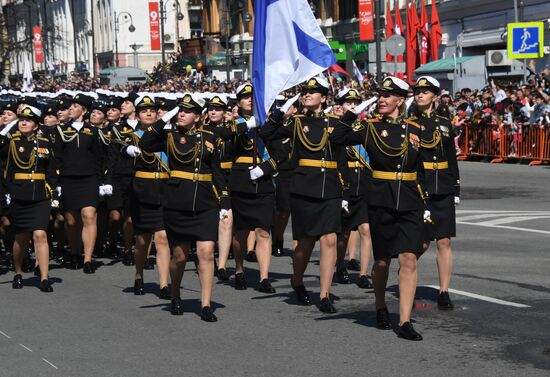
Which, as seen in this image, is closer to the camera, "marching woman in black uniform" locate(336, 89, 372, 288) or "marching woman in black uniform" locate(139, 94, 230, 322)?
"marching woman in black uniform" locate(139, 94, 230, 322)

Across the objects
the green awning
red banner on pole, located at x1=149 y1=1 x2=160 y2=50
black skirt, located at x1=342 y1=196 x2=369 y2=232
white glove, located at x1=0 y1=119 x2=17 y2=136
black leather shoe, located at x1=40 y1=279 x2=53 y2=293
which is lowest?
black leather shoe, located at x1=40 y1=279 x2=53 y2=293

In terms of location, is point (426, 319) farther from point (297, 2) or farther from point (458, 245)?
point (458, 245)

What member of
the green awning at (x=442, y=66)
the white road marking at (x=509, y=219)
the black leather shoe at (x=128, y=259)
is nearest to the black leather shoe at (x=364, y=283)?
the black leather shoe at (x=128, y=259)

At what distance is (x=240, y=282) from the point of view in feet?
40.3

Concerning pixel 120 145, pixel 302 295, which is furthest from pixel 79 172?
pixel 302 295

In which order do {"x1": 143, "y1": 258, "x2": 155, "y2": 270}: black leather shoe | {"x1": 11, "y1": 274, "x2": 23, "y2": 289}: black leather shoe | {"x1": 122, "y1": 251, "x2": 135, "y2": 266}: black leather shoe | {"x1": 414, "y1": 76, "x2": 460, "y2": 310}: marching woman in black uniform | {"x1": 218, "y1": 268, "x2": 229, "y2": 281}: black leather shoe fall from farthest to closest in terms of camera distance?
{"x1": 122, "y1": 251, "x2": 135, "y2": 266}: black leather shoe
{"x1": 143, "y1": 258, "x2": 155, "y2": 270}: black leather shoe
{"x1": 218, "y1": 268, "x2": 229, "y2": 281}: black leather shoe
{"x1": 11, "y1": 274, "x2": 23, "y2": 289}: black leather shoe
{"x1": 414, "y1": 76, "x2": 460, "y2": 310}: marching woman in black uniform

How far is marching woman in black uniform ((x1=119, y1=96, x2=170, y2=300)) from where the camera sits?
11.8m

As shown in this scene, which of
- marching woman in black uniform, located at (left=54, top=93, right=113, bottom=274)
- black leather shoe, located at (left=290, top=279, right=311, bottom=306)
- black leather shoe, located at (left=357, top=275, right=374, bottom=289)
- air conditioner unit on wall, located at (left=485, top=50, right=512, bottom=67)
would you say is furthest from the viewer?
air conditioner unit on wall, located at (left=485, top=50, right=512, bottom=67)

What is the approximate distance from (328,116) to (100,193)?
14.0 ft

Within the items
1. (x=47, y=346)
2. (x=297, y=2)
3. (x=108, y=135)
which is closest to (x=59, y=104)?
(x=108, y=135)

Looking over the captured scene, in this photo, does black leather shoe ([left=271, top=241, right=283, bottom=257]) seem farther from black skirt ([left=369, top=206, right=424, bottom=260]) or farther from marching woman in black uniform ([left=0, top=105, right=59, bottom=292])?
black skirt ([left=369, top=206, right=424, bottom=260])

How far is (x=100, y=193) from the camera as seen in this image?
14375 mm

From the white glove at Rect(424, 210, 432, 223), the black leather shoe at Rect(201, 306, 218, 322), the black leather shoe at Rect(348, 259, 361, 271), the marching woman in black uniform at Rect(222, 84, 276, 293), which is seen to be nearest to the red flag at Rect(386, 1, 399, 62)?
the black leather shoe at Rect(348, 259, 361, 271)

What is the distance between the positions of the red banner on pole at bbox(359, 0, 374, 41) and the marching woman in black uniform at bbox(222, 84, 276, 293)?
37937 millimetres
